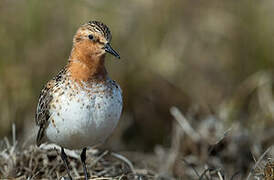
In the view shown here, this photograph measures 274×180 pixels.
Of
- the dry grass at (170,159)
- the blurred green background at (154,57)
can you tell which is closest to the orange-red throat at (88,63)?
the dry grass at (170,159)

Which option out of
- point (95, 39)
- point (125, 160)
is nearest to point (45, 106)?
point (95, 39)

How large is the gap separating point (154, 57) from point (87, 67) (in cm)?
327

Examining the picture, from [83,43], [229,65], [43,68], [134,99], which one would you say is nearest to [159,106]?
[134,99]

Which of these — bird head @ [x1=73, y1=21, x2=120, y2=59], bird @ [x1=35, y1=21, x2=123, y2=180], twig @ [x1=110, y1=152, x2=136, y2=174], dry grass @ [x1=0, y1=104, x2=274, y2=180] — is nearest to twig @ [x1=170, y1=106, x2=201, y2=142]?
dry grass @ [x1=0, y1=104, x2=274, y2=180]

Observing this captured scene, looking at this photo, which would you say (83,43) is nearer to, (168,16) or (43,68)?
(43,68)

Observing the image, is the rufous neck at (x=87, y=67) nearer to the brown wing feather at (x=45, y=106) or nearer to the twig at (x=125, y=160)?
the brown wing feather at (x=45, y=106)

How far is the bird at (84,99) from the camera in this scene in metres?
3.85

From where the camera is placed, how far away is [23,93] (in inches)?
264

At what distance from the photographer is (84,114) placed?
381cm

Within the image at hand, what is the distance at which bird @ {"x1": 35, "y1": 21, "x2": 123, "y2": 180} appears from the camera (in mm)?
3846

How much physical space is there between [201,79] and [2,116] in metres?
2.59

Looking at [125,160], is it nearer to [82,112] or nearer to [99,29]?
[82,112]

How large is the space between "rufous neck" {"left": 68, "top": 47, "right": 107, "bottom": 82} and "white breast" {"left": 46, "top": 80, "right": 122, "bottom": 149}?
0.09 metres

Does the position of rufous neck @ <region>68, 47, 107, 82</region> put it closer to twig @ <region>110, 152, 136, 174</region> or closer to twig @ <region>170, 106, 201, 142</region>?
twig @ <region>110, 152, 136, 174</region>
